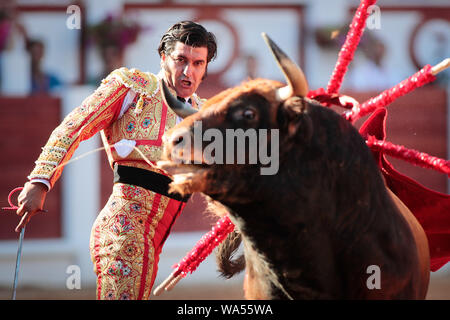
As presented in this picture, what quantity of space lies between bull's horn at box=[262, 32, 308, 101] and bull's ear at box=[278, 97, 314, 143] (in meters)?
0.02

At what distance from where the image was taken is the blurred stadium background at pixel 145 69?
693 cm

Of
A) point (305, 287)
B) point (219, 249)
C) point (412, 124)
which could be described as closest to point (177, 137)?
point (305, 287)

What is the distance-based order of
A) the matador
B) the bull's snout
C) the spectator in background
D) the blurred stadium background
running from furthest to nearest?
the spectator in background → the blurred stadium background → the matador → the bull's snout

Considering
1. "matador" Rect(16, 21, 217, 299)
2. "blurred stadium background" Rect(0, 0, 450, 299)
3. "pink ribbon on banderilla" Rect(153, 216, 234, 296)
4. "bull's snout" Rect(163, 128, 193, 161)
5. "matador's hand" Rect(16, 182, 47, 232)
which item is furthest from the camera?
"blurred stadium background" Rect(0, 0, 450, 299)

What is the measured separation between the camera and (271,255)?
6.58 ft

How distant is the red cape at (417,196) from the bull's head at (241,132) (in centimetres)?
63

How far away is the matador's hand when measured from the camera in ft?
7.07

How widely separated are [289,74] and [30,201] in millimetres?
915

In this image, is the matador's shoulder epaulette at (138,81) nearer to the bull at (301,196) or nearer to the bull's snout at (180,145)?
the bull at (301,196)

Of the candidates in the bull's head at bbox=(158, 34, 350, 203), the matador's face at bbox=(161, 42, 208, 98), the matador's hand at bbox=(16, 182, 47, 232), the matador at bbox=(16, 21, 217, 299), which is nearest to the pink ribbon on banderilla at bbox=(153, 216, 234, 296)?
the matador at bbox=(16, 21, 217, 299)

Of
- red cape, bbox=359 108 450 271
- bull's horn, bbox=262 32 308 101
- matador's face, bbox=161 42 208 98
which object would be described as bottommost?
→ red cape, bbox=359 108 450 271

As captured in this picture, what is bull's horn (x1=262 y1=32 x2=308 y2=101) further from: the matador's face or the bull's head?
the matador's face
